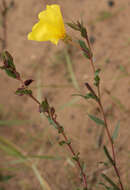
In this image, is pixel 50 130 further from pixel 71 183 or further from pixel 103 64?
pixel 103 64

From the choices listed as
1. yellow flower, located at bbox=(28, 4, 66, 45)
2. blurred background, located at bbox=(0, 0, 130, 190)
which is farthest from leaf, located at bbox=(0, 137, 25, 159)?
yellow flower, located at bbox=(28, 4, 66, 45)

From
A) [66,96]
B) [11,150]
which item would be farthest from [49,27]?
[66,96]

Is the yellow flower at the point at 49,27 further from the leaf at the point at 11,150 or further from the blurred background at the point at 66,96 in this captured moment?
the blurred background at the point at 66,96

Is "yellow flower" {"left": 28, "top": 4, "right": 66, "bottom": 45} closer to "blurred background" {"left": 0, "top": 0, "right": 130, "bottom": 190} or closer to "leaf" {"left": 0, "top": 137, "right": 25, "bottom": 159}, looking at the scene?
"leaf" {"left": 0, "top": 137, "right": 25, "bottom": 159}

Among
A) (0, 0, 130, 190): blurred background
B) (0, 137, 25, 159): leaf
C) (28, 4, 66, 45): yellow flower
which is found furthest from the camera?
(0, 0, 130, 190): blurred background

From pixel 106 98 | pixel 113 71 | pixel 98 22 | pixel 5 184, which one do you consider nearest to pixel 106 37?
pixel 98 22

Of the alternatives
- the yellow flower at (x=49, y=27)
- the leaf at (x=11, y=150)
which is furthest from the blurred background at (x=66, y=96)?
the yellow flower at (x=49, y=27)
